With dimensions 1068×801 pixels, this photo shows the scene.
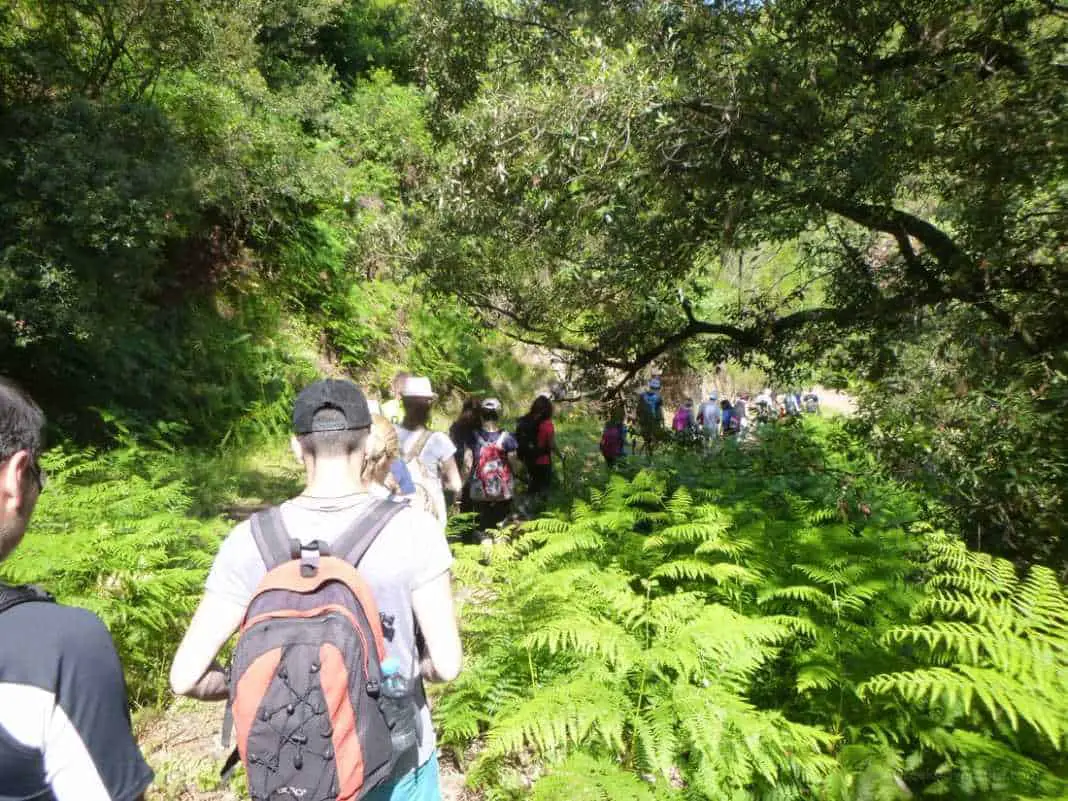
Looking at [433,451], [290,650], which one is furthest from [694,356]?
[290,650]

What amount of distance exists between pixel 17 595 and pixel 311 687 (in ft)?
2.05

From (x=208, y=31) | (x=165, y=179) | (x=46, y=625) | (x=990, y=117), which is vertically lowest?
(x=46, y=625)

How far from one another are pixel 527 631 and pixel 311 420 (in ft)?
7.74

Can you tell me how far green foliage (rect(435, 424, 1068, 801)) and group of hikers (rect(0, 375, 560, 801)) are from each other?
1.12m

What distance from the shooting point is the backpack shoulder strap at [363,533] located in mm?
1671

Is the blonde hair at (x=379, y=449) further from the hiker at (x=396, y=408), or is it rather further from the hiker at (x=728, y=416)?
the hiker at (x=728, y=416)

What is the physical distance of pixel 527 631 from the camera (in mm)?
3670

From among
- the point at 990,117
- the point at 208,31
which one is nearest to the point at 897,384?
the point at 990,117

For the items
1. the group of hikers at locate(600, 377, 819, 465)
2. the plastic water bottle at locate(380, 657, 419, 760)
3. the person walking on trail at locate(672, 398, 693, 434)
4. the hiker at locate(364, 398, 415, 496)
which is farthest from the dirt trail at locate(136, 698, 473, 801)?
the person walking on trail at locate(672, 398, 693, 434)

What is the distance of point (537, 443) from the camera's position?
7.13 metres

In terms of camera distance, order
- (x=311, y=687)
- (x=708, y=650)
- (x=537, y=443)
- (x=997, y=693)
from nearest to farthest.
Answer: (x=311, y=687) → (x=997, y=693) → (x=708, y=650) → (x=537, y=443)

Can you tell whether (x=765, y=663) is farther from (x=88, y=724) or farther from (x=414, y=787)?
(x=88, y=724)

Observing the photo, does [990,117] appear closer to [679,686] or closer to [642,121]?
[642,121]

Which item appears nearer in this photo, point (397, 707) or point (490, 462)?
point (397, 707)
